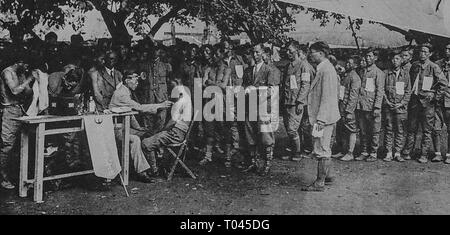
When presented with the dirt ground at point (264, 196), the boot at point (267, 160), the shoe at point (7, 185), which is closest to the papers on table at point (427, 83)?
the dirt ground at point (264, 196)

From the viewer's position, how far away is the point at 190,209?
5.10 meters

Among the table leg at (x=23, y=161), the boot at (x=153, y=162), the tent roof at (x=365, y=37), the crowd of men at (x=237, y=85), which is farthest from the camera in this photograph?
the tent roof at (x=365, y=37)

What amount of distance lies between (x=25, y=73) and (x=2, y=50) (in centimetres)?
114

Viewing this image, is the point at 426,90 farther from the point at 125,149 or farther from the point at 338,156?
the point at 125,149

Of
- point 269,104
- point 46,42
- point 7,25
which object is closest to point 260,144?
point 269,104

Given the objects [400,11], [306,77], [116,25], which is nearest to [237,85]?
[306,77]

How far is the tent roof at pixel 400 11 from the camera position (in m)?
5.40

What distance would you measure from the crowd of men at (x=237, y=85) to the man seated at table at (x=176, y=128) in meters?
0.01

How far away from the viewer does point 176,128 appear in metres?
6.15

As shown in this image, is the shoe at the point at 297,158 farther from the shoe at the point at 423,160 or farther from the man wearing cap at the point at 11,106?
the man wearing cap at the point at 11,106

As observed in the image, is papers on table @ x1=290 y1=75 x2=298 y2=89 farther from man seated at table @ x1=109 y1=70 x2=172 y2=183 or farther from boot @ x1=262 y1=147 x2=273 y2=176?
man seated at table @ x1=109 y1=70 x2=172 y2=183

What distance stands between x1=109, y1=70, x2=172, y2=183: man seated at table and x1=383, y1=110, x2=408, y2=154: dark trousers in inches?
131

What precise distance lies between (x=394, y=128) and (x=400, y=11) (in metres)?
2.39

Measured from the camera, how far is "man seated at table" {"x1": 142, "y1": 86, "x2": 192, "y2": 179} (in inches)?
239
